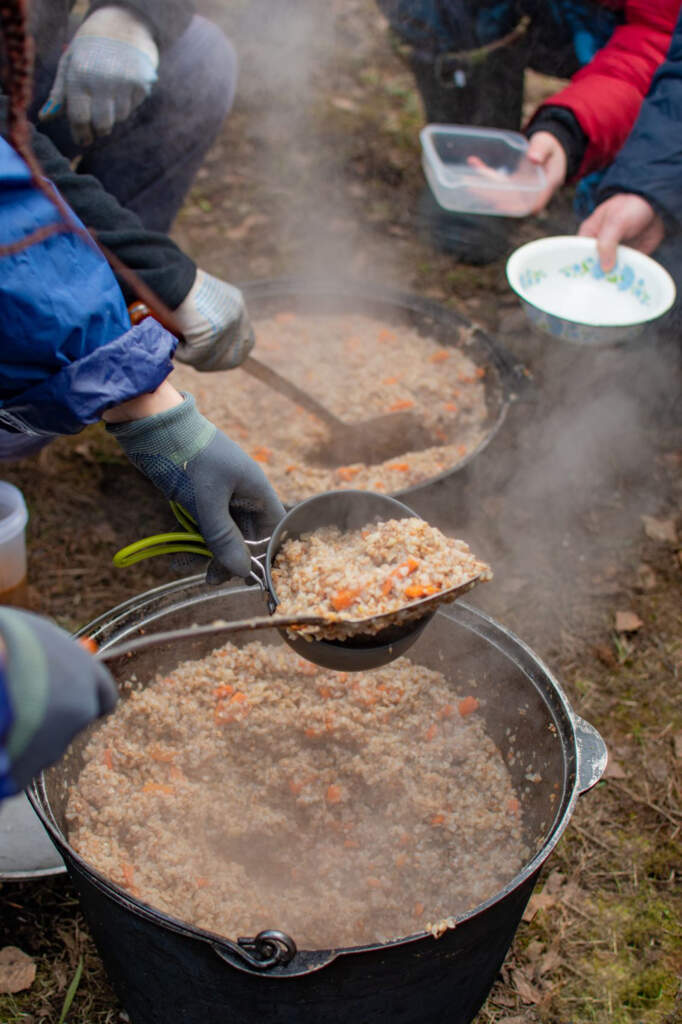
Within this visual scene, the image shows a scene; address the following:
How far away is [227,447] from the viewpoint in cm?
182

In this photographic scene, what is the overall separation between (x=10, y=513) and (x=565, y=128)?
2584 millimetres

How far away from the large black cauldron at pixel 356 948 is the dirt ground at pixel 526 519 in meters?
0.39

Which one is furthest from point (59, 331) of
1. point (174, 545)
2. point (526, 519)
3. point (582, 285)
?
point (582, 285)

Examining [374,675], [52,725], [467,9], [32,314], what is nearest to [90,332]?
[32,314]

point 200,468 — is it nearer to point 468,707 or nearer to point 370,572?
point 370,572

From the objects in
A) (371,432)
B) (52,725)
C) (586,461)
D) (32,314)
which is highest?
(32,314)

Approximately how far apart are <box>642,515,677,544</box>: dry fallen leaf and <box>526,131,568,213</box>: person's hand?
1.36 m

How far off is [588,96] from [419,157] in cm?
183

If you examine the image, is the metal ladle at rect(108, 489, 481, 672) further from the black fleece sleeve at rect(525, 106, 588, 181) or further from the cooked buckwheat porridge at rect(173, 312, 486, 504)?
the black fleece sleeve at rect(525, 106, 588, 181)

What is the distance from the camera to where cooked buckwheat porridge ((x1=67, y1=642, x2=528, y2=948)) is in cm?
170

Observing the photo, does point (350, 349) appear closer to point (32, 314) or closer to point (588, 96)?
point (588, 96)

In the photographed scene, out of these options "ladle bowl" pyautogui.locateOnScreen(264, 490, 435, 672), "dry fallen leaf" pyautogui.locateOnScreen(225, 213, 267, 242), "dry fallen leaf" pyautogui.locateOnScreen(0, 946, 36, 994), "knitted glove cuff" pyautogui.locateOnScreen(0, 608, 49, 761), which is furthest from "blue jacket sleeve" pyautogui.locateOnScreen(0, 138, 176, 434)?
"dry fallen leaf" pyautogui.locateOnScreen(225, 213, 267, 242)

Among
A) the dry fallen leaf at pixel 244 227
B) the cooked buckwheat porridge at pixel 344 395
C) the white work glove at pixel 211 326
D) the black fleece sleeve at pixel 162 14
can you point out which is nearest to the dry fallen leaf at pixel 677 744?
the cooked buckwheat porridge at pixel 344 395

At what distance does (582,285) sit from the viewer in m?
3.16
